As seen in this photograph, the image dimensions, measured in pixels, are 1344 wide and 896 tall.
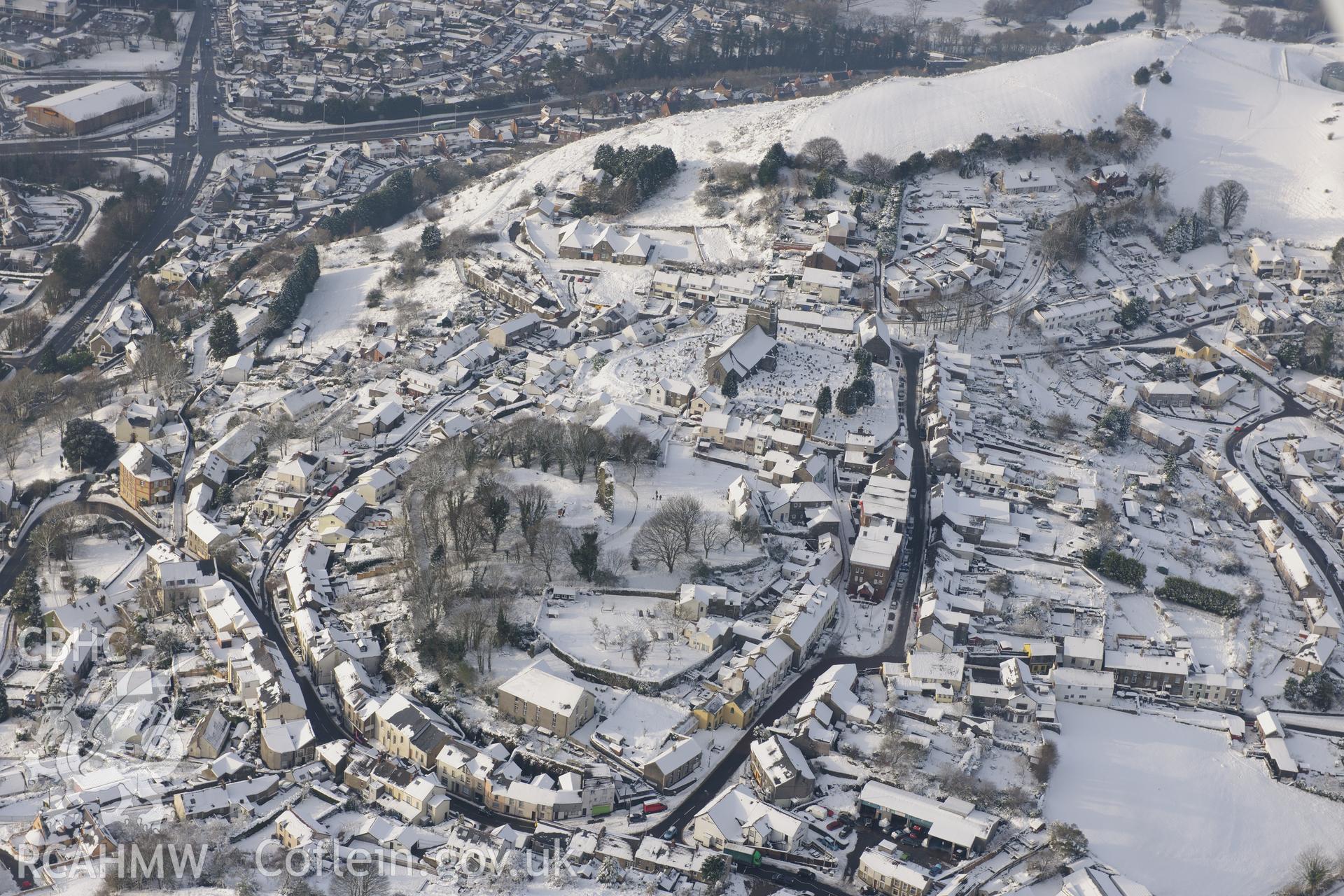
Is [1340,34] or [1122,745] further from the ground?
[1340,34]

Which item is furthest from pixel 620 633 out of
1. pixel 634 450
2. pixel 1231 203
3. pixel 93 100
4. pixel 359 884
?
pixel 93 100

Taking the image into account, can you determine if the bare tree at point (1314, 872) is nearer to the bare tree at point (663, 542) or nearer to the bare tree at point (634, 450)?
the bare tree at point (663, 542)

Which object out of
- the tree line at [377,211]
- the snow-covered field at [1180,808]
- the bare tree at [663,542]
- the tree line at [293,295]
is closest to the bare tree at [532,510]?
the bare tree at [663,542]

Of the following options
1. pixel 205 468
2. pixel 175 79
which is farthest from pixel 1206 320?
pixel 175 79

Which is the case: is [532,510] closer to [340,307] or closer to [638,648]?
[638,648]

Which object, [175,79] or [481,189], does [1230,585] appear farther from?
[175,79]

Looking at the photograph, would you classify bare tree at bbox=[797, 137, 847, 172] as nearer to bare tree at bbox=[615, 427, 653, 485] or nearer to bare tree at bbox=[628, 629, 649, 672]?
bare tree at bbox=[615, 427, 653, 485]
